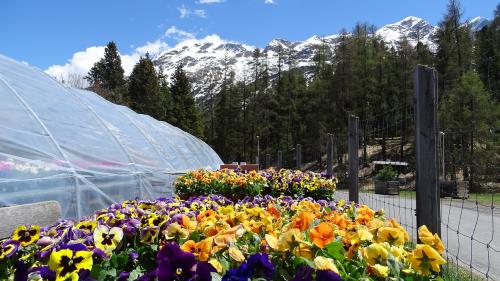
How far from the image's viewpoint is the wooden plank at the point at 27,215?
2.74 meters

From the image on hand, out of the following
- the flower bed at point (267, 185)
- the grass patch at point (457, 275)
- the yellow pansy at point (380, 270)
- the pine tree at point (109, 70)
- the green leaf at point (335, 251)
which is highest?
the pine tree at point (109, 70)

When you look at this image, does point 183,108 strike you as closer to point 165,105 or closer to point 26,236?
point 165,105

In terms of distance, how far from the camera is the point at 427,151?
11.0 ft

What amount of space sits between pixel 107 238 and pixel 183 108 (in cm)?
5833

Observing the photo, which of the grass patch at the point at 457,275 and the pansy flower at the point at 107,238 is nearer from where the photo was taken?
the pansy flower at the point at 107,238

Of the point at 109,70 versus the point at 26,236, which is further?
the point at 109,70

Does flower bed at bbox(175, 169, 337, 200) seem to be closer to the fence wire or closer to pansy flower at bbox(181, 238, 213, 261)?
the fence wire

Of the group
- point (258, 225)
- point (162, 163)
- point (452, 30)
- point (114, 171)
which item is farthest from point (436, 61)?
point (258, 225)

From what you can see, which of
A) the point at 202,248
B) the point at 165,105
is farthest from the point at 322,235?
the point at 165,105

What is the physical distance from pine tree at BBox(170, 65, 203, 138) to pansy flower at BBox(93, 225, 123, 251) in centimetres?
5587

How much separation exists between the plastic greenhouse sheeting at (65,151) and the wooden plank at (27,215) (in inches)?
110

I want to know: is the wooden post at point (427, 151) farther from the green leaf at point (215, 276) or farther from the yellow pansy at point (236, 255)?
the green leaf at point (215, 276)

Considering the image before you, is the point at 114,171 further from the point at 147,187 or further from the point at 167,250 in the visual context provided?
the point at 167,250

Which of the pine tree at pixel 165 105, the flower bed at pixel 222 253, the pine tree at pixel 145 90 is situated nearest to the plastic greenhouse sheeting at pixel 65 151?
the flower bed at pixel 222 253
